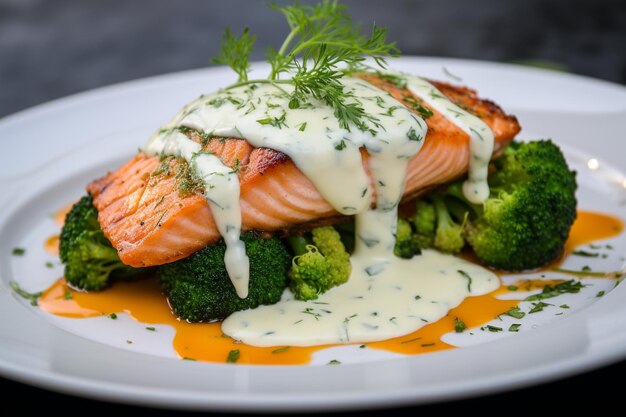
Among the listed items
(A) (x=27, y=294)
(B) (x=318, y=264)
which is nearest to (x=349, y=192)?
(B) (x=318, y=264)

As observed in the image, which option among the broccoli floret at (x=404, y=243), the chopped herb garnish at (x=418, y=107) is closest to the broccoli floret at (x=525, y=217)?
the broccoli floret at (x=404, y=243)

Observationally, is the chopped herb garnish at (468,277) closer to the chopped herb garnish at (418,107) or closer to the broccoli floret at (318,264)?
the broccoli floret at (318,264)

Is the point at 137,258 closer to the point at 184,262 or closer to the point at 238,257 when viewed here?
the point at 184,262

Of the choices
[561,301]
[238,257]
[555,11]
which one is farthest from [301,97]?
[555,11]

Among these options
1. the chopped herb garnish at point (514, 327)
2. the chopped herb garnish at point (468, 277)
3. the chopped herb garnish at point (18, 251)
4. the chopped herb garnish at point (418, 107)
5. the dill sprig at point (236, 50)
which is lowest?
the chopped herb garnish at point (18, 251)

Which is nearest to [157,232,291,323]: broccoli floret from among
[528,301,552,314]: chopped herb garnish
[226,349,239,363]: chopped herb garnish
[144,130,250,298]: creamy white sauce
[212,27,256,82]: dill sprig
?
[144,130,250,298]: creamy white sauce

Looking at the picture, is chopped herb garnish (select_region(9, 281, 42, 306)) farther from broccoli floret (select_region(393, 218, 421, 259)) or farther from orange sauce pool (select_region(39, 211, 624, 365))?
broccoli floret (select_region(393, 218, 421, 259))
